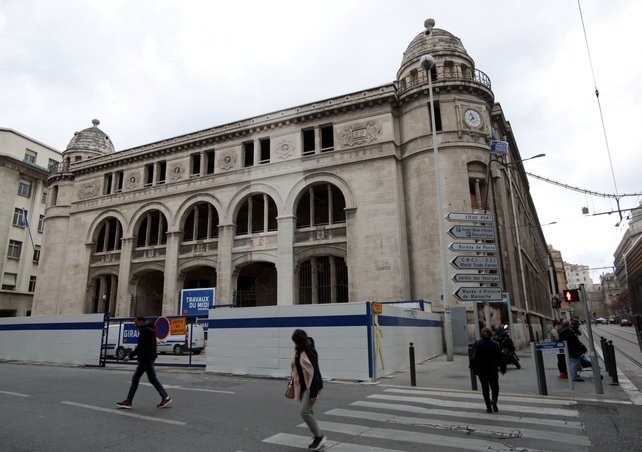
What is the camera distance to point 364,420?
7164 mm

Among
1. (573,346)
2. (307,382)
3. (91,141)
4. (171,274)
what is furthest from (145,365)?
(91,141)

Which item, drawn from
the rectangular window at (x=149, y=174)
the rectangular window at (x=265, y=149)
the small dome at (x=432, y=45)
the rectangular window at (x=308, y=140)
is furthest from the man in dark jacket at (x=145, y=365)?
the rectangular window at (x=149, y=174)

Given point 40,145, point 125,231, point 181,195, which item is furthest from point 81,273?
point 40,145

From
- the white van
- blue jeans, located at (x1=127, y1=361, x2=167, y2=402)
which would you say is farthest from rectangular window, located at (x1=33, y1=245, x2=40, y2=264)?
blue jeans, located at (x1=127, y1=361, x2=167, y2=402)

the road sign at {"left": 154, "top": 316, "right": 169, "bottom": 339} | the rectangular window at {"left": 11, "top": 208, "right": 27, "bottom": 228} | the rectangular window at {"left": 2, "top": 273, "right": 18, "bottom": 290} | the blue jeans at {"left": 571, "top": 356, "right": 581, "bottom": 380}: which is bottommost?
the blue jeans at {"left": 571, "top": 356, "right": 581, "bottom": 380}

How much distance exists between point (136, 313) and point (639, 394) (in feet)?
104

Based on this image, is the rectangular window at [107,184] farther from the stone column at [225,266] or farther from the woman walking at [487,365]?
the woman walking at [487,365]

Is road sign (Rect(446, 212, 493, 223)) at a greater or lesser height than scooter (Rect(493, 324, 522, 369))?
greater

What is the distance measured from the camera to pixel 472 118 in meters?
25.2

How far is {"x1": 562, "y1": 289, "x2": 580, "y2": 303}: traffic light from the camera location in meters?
11.1

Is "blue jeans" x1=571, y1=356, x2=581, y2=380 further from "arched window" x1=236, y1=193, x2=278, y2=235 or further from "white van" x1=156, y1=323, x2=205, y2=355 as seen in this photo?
"arched window" x1=236, y1=193, x2=278, y2=235

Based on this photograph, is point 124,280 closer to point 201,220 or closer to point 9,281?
point 201,220

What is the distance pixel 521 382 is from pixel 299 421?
762 centimetres

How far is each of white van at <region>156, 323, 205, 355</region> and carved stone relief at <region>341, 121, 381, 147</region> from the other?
48.1 ft
